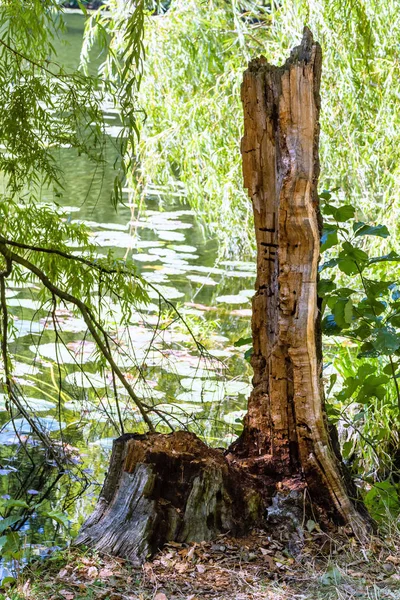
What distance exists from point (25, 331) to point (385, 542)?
2850mm

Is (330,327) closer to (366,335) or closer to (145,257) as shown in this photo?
(366,335)

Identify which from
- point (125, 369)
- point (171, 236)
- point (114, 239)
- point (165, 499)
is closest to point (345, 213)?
point (165, 499)

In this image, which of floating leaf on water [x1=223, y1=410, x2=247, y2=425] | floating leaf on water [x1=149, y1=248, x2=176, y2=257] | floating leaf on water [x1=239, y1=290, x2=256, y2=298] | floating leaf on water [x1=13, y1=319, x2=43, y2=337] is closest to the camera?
floating leaf on water [x1=223, y1=410, x2=247, y2=425]

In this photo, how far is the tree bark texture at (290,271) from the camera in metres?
1.92

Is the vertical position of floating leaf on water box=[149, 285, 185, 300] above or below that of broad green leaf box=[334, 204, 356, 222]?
below

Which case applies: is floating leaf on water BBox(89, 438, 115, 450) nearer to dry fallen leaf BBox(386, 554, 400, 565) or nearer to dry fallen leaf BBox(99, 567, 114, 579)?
dry fallen leaf BBox(99, 567, 114, 579)

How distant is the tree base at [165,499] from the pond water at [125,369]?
58cm

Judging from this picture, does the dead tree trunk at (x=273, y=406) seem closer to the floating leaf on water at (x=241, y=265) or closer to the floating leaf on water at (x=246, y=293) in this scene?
the floating leaf on water at (x=246, y=293)

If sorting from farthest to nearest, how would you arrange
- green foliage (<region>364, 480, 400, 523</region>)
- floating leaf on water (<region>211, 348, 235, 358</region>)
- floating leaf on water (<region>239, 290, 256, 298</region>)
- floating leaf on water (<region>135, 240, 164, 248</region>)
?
floating leaf on water (<region>135, 240, 164, 248</region>) → floating leaf on water (<region>239, 290, 256, 298</region>) → floating leaf on water (<region>211, 348, 235, 358</region>) → green foliage (<region>364, 480, 400, 523</region>)

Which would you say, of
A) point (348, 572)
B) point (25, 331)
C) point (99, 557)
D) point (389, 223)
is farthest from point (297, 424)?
point (25, 331)

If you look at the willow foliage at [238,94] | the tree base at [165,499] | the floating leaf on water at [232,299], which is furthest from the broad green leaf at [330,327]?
the floating leaf on water at [232,299]

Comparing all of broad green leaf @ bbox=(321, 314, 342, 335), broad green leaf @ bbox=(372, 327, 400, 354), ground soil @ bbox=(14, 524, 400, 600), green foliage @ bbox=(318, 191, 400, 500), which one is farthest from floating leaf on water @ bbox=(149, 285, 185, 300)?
ground soil @ bbox=(14, 524, 400, 600)

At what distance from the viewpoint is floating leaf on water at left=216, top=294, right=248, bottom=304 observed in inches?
202

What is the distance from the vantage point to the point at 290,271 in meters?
1.94
